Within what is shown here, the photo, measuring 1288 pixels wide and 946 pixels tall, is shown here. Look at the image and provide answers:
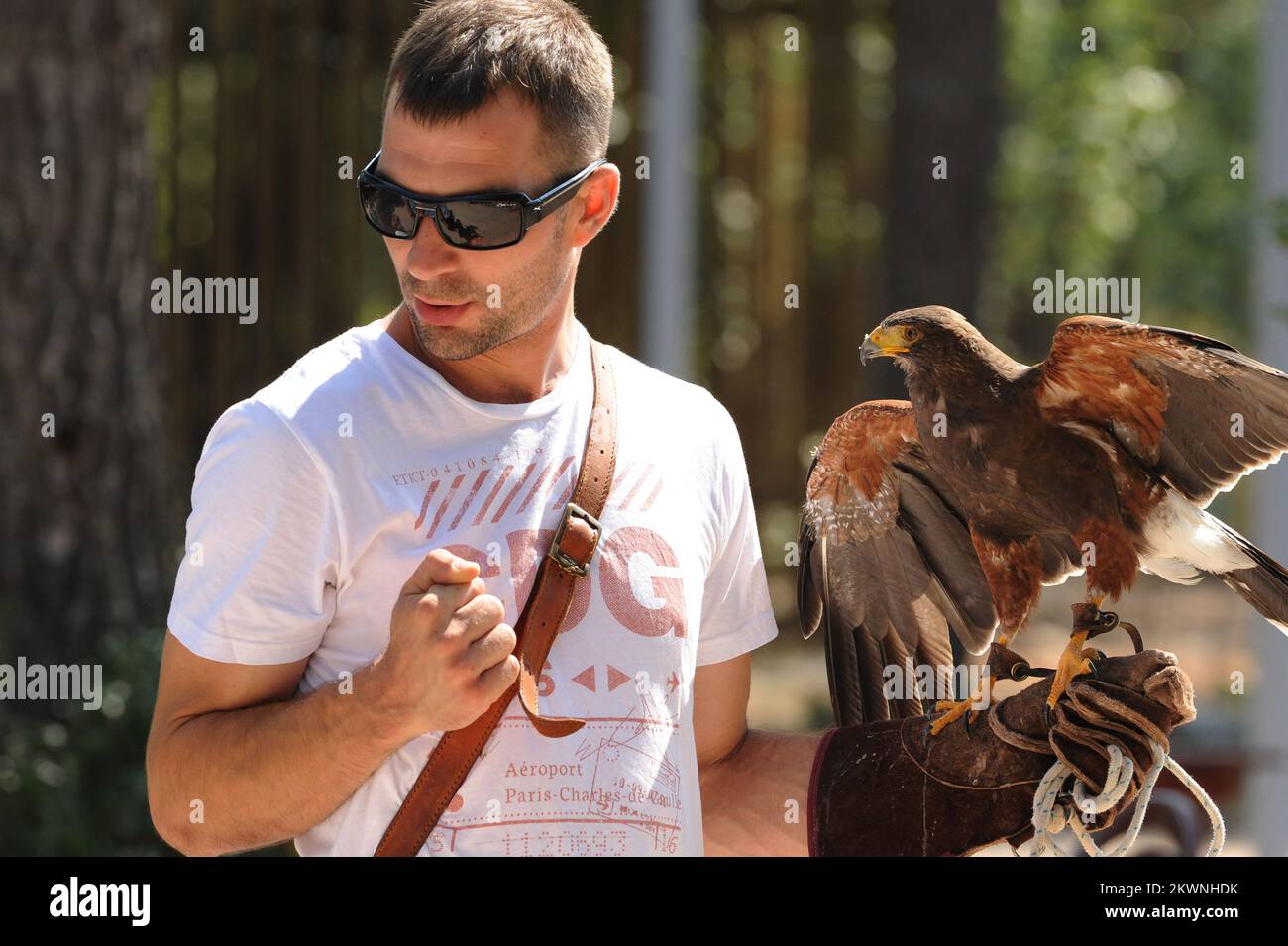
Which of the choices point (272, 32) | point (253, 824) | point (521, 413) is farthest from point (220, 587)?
point (272, 32)

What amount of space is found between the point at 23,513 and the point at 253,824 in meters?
3.01

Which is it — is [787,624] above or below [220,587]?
below

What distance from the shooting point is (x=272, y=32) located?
712 cm

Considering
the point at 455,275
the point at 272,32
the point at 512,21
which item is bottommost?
the point at 455,275

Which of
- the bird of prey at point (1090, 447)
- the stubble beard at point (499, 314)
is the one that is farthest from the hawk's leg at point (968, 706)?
the stubble beard at point (499, 314)

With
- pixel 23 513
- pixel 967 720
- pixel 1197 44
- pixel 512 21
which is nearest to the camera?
pixel 512 21

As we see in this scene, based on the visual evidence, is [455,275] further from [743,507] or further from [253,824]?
[253,824]

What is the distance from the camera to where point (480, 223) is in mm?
1993

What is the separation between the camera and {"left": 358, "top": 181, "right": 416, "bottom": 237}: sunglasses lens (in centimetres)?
198

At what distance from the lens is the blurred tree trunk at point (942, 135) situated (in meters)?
5.50

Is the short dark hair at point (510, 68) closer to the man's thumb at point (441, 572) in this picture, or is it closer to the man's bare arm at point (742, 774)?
the man's thumb at point (441, 572)
